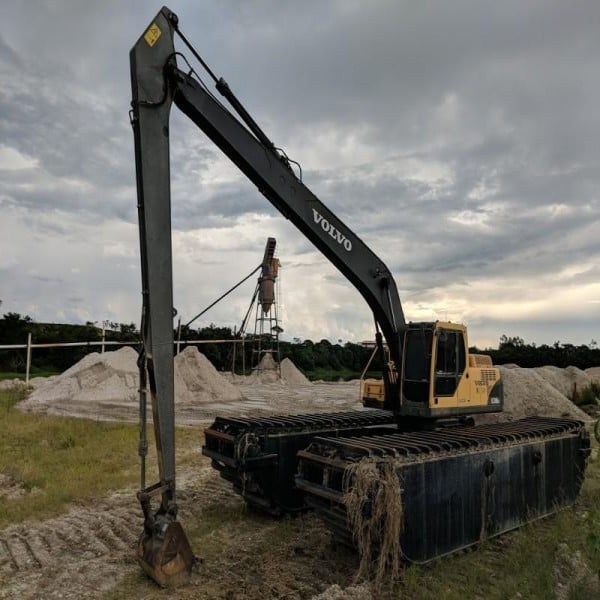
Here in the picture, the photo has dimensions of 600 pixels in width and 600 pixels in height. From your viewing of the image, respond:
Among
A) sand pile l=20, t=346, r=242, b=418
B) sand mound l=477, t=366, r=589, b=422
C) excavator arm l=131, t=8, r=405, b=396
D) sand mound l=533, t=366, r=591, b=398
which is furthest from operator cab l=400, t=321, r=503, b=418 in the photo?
sand mound l=533, t=366, r=591, b=398

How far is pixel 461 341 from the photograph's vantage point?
7.94 meters

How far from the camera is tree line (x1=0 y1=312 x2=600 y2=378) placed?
2867 cm

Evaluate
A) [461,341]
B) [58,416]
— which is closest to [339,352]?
[58,416]

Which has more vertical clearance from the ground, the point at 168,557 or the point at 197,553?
the point at 168,557

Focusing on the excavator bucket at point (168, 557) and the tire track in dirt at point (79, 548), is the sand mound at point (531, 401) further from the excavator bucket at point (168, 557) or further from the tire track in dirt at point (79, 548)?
the excavator bucket at point (168, 557)

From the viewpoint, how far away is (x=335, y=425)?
8117 mm

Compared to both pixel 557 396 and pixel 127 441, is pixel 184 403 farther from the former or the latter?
pixel 557 396

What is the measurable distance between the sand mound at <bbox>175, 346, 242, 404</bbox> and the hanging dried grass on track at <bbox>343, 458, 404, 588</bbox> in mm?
13527

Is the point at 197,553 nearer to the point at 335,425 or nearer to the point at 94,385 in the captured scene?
the point at 335,425

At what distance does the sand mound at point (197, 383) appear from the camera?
18672 millimetres

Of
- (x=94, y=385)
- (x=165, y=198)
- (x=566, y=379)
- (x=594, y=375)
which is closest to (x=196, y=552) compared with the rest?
(x=165, y=198)

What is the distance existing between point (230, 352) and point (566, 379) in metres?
18.3

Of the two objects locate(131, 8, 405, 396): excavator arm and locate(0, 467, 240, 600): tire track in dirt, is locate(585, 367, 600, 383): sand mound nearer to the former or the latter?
locate(131, 8, 405, 396): excavator arm

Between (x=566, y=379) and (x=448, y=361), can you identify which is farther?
(x=566, y=379)
